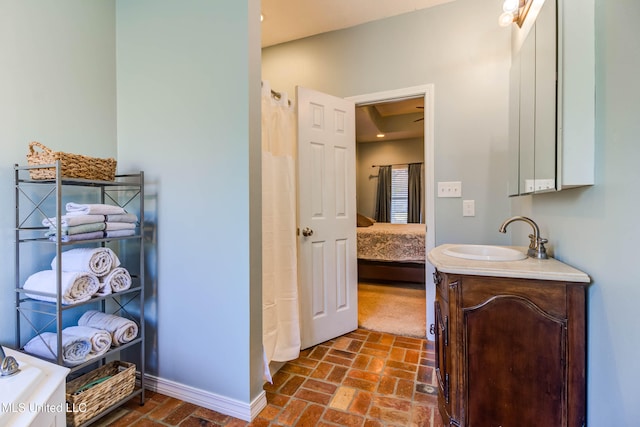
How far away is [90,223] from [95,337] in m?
0.57

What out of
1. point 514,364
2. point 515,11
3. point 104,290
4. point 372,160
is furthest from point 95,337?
point 372,160

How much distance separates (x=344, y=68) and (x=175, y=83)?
160 centimetres

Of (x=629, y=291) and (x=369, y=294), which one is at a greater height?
(x=629, y=291)

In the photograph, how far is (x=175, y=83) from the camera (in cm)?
172

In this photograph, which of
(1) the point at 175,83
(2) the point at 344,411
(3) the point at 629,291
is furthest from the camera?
(1) the point at 175,83

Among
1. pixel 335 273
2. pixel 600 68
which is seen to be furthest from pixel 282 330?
pixel 600 68

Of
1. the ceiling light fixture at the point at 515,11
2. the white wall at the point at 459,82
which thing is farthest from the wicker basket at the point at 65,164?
the ceiling light fixture at the point at 515,11

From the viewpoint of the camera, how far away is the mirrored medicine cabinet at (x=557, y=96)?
1134mm

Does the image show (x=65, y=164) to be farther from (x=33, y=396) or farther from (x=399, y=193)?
(x=399, y=193)

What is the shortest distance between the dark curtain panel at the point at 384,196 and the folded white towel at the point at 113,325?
550cm

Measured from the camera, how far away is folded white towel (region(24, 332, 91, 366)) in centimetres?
137

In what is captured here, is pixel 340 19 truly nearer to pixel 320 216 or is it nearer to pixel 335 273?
pixel 320 216

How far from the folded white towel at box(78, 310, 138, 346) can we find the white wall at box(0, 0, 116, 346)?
0.30m

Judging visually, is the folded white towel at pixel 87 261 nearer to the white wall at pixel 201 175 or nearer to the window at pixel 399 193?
the white wall at pixel 201 175
